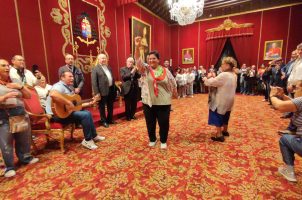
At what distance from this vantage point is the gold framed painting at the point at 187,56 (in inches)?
404

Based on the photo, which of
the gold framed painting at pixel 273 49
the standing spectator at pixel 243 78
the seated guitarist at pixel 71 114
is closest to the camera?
the seated guitarist at pixel 71 114

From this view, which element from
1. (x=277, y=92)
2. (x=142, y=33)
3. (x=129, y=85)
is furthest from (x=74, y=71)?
(x=142, y=33)

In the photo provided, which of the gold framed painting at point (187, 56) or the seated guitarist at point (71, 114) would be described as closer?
the seated guitarist at point (71, 114)

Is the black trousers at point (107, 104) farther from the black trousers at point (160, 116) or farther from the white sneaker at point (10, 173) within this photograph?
the white sneaker at point (10, 173)

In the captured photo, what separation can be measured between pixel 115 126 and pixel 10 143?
77.4 inches

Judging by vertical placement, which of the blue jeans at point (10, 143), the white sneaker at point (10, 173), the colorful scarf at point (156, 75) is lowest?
the white sneaker at point (10, 173)

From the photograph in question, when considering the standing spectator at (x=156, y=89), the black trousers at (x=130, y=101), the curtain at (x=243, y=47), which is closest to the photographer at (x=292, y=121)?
the standing spectator at (x=156, y=89)

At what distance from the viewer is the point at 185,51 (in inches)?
410

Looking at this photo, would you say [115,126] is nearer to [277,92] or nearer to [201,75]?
[277,92]

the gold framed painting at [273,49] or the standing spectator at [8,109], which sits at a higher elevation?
the gold framed painting at [273,49]

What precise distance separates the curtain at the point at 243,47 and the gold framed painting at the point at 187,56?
7.35ft

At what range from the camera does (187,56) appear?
10391 millimetres

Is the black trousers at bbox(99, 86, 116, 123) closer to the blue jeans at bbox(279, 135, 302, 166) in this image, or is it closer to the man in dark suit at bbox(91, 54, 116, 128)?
the man in dark suit at bbox(91, 54, 116, 128)

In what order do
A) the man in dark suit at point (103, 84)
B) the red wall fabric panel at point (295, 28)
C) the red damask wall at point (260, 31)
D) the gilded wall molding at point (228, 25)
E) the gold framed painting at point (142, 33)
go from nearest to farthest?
the man in dark suit at point (103, 84) < the gold framed painting at point (142, 33) < the red wall fabric panel at point (295, 28) < the red damask wall at point (260, 31) < the gilded wall molding at point (228, 25)
